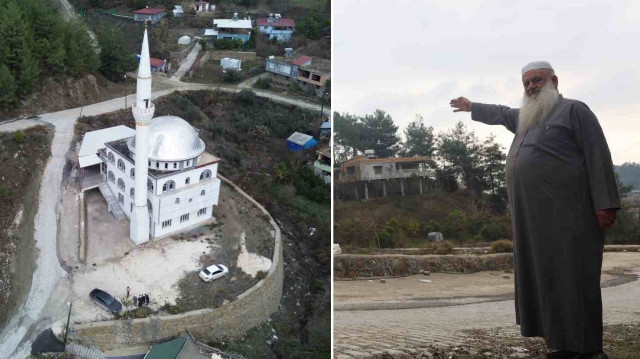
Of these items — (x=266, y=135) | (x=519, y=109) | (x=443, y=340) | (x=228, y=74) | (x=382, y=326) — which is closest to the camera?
(x=519, y=109)

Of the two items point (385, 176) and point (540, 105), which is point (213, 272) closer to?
point (385, 176)

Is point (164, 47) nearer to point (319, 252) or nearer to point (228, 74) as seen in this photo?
point (228, 74)

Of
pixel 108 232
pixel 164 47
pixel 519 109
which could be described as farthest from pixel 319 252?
pixel 164 47

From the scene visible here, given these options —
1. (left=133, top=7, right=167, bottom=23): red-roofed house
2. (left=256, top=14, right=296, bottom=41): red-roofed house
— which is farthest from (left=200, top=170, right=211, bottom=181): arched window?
(left=133, top=7, right=167, bottom=23): red-roofed house

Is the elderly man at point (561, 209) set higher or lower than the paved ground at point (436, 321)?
higher

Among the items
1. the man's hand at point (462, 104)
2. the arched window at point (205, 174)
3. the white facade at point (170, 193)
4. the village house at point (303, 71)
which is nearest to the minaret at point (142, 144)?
the white facade at point (170, 193)

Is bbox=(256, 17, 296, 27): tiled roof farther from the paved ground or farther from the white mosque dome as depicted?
the paved ground

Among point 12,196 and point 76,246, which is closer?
point 76,246

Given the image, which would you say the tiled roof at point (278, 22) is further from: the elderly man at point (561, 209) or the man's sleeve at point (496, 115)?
the elderly man at point (561, 209)
